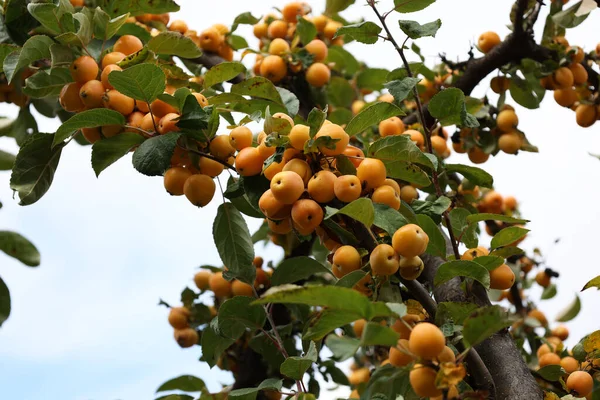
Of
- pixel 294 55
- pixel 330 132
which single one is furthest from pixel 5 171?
pixel 330 132

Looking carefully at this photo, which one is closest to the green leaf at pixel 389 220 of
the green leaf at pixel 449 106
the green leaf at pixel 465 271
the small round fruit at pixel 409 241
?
the small round fruit at pixel 409 241

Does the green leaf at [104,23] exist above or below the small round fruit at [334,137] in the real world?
above

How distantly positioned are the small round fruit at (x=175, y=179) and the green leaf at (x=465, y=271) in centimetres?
62

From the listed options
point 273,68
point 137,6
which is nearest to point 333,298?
point 137,6

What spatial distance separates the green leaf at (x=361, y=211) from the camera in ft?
3.86

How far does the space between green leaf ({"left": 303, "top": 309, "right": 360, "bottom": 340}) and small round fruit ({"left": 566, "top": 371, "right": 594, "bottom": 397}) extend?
0.78 m

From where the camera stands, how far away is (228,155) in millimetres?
1506

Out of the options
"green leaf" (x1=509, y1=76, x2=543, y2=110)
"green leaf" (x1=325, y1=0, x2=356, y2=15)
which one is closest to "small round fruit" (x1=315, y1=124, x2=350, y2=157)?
"green leaf" (x1=325, y1=0, x2=356, y2=15)

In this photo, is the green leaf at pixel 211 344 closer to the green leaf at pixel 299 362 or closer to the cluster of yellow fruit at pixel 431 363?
the green leaf at pixel 299 362

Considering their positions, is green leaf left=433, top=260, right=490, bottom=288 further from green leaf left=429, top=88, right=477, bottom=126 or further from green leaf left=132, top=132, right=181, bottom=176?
green leaf left=132, top=132, right=181, bottom=176

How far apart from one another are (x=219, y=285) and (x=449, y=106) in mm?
1276

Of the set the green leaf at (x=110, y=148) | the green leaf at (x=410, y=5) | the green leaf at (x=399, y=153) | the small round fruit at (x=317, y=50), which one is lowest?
the green leaf at (x=399, y=153)

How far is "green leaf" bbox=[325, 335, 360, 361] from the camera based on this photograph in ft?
3.28

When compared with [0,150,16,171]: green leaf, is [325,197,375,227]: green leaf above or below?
below
